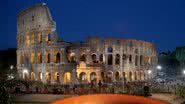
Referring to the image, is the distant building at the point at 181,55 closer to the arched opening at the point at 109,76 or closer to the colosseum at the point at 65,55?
→ the colosseum at the point at 65,55

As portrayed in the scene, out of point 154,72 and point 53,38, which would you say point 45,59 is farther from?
point 154,72

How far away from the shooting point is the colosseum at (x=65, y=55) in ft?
163

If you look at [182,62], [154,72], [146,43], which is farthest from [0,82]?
[182,62]

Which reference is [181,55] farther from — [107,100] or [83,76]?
[107,100]

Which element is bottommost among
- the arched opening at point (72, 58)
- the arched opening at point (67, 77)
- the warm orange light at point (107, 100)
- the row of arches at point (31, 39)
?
the arched opening at point (67, 77)

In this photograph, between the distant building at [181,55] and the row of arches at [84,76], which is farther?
the distant building at [181,55]

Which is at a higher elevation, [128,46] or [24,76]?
[128,46]

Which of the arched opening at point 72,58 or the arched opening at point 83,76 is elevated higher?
the arched opening at point 72,58

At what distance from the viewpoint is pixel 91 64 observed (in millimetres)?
48188

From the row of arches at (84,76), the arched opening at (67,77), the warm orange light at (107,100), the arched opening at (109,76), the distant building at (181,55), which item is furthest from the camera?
the distant building at (181,55)

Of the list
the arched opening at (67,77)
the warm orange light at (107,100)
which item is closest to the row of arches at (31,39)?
the arched opening at (67,77)

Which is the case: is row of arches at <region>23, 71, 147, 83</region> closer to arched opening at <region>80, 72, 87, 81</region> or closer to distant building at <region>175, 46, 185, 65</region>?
arched opening at <region>80, 72, 87, 81</region>

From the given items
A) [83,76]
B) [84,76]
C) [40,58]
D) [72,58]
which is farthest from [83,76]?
[40,58]

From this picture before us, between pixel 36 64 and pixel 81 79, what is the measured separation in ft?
30.4
